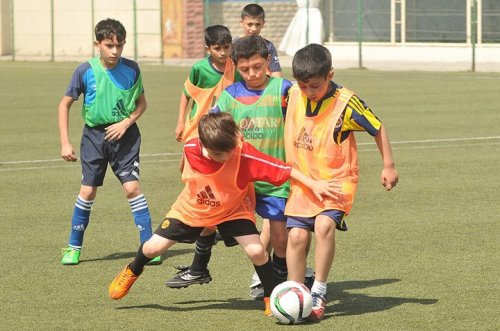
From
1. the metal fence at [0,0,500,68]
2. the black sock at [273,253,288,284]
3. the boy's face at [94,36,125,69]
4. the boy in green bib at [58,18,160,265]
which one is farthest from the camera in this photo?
the metal fence at [0,0,500,68]

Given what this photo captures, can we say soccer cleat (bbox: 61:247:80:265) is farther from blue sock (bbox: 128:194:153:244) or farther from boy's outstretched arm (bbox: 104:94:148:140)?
boy's outstretched arm (bbox: 104:94:148:140)

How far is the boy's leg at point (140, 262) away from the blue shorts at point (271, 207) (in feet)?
2.01

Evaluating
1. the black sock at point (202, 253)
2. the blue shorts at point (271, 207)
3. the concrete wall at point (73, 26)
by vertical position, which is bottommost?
the black sock at point (202, 253)

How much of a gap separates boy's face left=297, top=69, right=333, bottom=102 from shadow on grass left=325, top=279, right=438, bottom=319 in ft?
4.43

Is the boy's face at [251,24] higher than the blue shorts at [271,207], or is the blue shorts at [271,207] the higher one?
the boy's face at [251,24]

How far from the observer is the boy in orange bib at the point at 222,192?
714cm

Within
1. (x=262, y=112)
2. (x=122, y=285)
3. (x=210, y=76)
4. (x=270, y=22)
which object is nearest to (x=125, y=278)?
(x=122, y=285)

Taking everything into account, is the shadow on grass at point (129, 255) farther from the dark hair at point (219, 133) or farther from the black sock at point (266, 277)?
the dark hair at point (219, 133)

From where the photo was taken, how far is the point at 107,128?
946 cm

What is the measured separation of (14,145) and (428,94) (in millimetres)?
10409

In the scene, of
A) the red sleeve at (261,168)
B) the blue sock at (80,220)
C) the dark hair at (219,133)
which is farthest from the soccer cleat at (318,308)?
the blue sock at (80,220)

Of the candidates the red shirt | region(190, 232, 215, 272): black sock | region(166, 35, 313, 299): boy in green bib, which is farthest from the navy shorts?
the red shirt

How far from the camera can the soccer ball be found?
23.4ft

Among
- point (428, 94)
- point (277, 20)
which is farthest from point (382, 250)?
point (277, 20)
